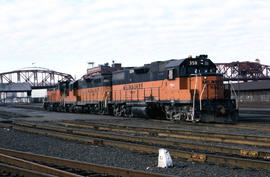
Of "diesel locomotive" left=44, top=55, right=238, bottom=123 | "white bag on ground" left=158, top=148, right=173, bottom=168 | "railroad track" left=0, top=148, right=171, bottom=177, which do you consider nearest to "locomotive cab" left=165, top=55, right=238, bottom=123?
"diesel locomotive" left=44, top=55, right=238, bottom=123

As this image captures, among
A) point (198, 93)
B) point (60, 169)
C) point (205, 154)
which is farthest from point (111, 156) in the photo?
point (198, 93)

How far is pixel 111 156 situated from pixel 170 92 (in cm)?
1058

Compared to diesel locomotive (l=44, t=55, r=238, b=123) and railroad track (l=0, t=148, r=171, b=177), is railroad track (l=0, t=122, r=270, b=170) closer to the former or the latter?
railroad track (l=0, t=148, r=171, b=177)

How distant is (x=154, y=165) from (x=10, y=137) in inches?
311

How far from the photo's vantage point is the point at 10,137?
1330cm

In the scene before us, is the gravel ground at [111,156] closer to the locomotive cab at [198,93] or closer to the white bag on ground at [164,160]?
the white bag on ground at [164,160]

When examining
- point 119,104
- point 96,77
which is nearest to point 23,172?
point 119,104

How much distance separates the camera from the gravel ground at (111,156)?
684cm

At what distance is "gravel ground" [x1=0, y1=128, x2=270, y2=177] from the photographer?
22.5 ft

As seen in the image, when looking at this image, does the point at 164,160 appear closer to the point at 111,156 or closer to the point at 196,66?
the point at 111,156

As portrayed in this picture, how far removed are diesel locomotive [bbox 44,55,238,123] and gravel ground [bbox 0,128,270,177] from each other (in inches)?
324

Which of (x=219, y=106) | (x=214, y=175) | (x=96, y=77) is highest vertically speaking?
(x=96, y=77)

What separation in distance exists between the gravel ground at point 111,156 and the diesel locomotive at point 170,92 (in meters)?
8.24

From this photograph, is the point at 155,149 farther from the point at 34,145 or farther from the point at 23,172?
the point at 34,145
